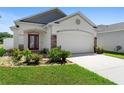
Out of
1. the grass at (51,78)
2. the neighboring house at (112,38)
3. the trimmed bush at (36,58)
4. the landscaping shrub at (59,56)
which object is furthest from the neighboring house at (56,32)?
the grass at (51,78)

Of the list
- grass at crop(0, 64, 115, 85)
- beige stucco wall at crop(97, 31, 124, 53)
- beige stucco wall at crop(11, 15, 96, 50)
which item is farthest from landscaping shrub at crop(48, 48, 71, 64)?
beige stucco wall at crop(97, 31, 124, 53)

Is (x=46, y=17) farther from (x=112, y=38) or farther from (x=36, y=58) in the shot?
(x=112, y=38)

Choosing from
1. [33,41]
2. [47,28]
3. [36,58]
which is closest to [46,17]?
[47,28]

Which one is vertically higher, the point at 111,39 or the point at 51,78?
the point at 111,39

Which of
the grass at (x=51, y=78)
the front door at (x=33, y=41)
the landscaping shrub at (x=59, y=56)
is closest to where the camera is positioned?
the grass at (x=51, y=78)

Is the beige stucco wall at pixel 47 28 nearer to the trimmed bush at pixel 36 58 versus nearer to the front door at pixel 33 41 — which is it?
the front door at pixel 33 41

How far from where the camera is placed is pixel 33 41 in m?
20.5

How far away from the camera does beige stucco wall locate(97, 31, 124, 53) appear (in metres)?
23.3

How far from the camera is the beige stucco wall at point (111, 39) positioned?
76.6 ft

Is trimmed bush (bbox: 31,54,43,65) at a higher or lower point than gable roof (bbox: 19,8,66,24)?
lower

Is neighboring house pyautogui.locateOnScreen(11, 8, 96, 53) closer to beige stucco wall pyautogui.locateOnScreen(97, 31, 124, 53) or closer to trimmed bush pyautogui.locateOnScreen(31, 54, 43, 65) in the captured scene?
beige stucco wall pyautogui.locateOnScreen(97, 31, 124, 53)

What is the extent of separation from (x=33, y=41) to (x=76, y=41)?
213 inches

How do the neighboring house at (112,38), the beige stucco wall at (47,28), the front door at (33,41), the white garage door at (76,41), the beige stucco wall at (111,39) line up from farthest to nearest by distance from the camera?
1. the beige stucco wall at (111,39)
2. the neighboring house at (112,38)
3. the front door at (33,41)
4. the white garage door at (76,41)
5. the beige stucco wall at (47,28)
